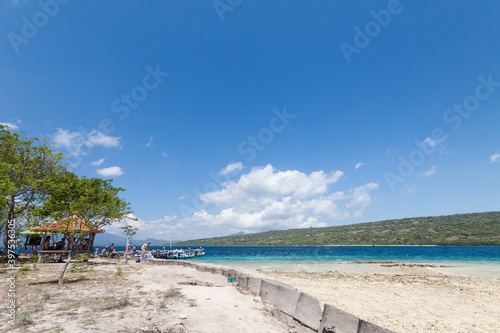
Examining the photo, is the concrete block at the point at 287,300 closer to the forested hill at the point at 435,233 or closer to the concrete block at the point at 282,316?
the concrete block at the point at 282,316

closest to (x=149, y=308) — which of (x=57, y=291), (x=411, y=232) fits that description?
(x=57, y=291)

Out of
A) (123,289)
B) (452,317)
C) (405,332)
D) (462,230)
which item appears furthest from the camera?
(462,230)

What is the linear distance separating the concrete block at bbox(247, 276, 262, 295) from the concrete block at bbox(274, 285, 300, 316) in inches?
69.4

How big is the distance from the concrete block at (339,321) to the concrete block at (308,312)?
271 millimetres

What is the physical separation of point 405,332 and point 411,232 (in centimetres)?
13961

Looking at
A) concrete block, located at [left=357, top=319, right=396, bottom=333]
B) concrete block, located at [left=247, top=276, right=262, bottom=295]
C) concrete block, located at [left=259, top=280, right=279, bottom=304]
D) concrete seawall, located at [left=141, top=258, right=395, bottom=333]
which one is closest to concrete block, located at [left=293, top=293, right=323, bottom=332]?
concrete seawall, located at [left=141, top=258, right=395, bottom=333]

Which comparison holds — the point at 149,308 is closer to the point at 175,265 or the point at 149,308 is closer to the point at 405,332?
the point at 405,332

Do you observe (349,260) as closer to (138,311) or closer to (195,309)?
(195,309)

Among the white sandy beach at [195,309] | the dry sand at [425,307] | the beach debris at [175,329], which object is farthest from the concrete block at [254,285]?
the beach debris at [175,329]

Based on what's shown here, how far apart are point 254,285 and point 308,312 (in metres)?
3.90

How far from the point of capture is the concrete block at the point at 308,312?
19.4ft

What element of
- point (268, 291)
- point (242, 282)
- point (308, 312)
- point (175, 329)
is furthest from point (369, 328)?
point (242, 282)

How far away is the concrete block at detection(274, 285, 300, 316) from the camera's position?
269 inches

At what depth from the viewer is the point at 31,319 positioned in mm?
5633
